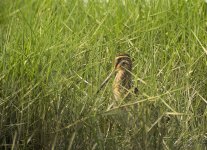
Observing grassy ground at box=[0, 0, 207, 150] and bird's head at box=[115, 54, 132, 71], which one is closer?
grassy ground at box=[0, 0, 207, 150]

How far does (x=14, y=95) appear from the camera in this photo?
355cm

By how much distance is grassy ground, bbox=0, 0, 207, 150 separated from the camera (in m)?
3.41

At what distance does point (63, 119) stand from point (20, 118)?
20 cm

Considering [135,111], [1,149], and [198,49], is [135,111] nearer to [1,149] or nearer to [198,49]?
[1,149]

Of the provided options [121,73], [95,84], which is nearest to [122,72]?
[121,73]

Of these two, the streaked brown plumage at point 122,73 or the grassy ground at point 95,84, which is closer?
the grassy ground at point 95,84

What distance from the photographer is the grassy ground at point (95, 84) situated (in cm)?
341

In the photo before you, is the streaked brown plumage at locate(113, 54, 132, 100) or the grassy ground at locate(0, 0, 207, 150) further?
the streaked brown plumage at locate(113, 54, 132, 100)

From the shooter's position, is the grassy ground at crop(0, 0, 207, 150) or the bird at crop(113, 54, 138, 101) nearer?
the grassy ground at crop(0, 0, 207, 150)

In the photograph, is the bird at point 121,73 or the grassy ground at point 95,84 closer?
the grassy ground at point 95,84

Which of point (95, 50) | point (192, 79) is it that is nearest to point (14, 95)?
point (95, 50)

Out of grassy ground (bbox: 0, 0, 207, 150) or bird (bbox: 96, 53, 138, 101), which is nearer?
grassy ground (bbox: 0, 0, 207, 150)

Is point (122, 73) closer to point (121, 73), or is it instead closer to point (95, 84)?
point (121, 73)

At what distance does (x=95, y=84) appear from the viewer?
12.5 ft
